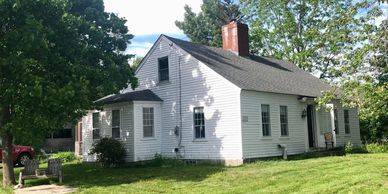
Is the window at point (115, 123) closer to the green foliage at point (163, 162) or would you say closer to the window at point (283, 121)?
the green foliage at point (163, 162)

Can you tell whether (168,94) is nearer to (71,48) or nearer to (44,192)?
(71,48)

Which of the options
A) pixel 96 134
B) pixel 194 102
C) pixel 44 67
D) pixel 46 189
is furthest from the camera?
pixel 96 134

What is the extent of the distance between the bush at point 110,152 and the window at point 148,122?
148 centimetres

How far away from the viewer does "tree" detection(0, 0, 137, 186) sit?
518 inches

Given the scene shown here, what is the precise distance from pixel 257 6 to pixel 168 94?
78.6 feet

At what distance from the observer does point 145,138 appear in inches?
808

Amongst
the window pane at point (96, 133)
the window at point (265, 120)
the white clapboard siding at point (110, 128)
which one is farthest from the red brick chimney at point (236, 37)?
the window pane at point (96, 133)

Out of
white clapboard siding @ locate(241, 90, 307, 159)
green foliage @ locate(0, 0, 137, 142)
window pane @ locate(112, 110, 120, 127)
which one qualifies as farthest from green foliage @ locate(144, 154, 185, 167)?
green foliage @ locate(0, 0, 137, 142)

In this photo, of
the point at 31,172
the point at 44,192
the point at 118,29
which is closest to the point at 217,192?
the point at 44,192

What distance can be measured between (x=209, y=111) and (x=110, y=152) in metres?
4.58

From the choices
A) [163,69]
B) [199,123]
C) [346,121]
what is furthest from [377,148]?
[163,69]

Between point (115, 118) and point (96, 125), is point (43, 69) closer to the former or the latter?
point (115, 118)

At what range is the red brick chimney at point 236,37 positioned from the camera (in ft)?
78.4

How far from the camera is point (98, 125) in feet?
74.1
